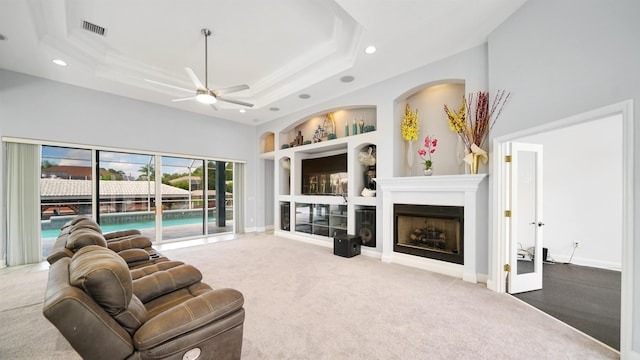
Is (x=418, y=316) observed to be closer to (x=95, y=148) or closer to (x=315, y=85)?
(x=315, y=85)

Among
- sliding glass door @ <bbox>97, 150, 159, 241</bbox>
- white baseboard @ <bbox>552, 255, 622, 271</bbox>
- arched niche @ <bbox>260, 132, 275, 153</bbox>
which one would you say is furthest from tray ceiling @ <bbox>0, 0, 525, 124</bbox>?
white baseboard @ <bbox>552, 255, 622, 271</bbox>

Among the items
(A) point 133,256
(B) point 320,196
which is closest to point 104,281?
(A) point 133,256

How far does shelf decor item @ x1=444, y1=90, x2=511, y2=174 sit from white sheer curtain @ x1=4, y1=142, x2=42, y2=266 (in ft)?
23.3

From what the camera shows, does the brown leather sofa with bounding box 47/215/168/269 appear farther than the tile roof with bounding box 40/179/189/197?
No

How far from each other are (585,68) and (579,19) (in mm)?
471

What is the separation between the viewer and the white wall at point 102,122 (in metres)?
4.26

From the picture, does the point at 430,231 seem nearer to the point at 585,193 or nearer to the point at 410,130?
the point at 410,130

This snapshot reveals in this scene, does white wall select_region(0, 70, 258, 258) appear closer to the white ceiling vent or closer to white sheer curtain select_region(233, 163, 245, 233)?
white sheer curtain select_region(233, 163, 245, 233)

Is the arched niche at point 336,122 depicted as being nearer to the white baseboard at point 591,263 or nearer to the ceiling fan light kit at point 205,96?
the ceiling fan light kit at point 205,96

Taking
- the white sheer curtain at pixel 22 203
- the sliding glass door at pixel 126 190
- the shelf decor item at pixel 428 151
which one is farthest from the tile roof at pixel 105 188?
the shelf decor item at pixel 428 151

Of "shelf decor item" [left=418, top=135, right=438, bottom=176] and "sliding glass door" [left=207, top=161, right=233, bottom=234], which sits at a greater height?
"shelf decor item" [left=418, top=135, right=438, bottom=176]

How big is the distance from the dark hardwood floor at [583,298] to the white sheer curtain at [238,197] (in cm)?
637

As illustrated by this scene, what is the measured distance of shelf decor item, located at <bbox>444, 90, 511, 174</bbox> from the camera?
321 cm

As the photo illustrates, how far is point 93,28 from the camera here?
342cm
